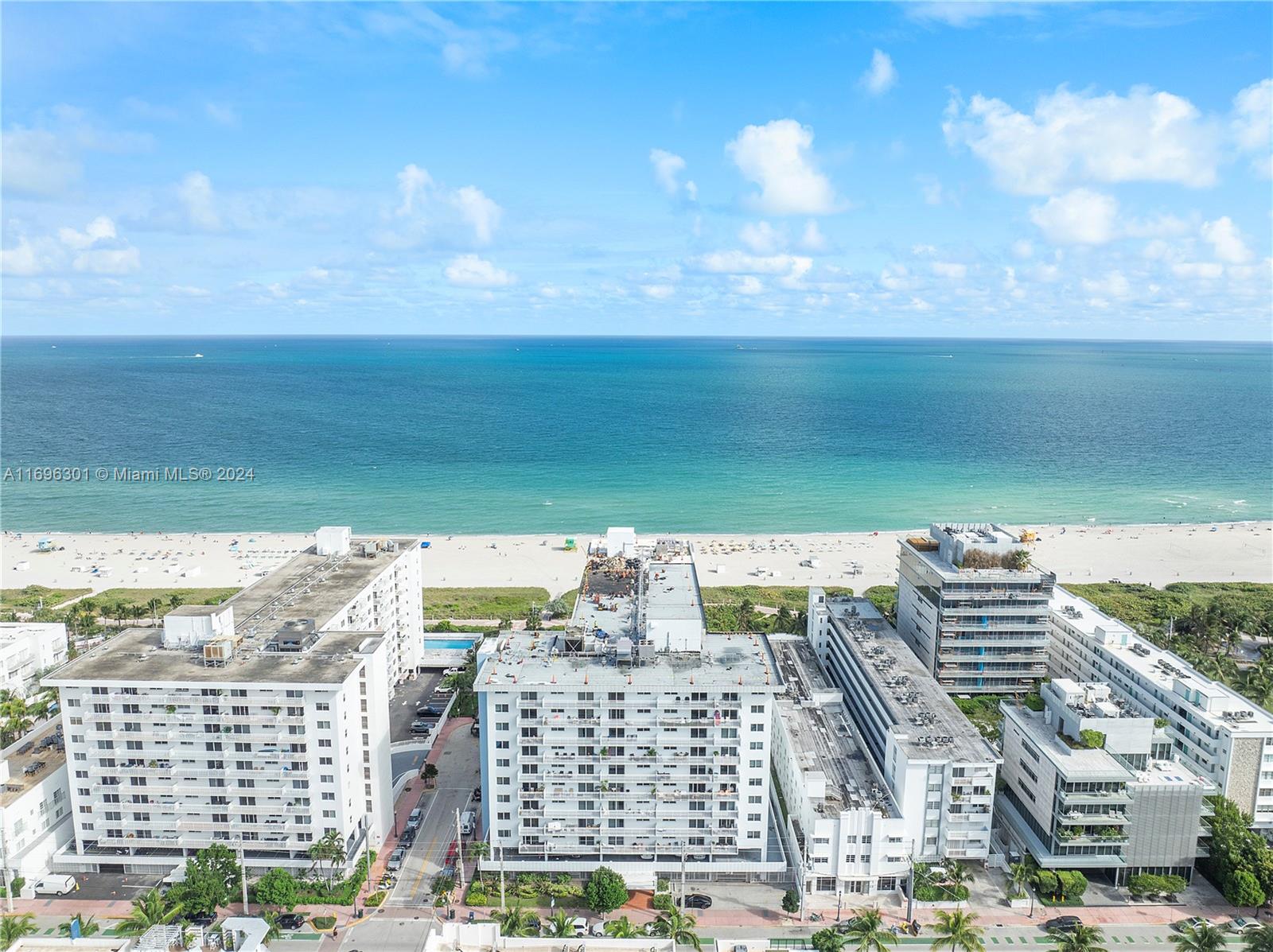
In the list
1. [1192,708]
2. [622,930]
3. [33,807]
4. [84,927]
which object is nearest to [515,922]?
[622,930]

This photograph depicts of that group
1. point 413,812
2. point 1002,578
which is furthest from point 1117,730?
point 413,812

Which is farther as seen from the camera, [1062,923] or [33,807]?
[33,807]

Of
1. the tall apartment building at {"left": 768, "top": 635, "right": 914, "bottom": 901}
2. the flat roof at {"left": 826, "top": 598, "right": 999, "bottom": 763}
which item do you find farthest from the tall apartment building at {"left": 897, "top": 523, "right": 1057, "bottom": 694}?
the tall apartment building at {"left": 768, "top": 635, "right": 914, "bottom": 901}

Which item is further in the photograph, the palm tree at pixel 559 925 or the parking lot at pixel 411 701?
the parking lot at pixel 411 701

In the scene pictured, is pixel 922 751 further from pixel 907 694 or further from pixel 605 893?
pixel 605 893

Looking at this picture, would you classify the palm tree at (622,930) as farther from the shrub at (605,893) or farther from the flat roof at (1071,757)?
the flat roof at (1071,757)

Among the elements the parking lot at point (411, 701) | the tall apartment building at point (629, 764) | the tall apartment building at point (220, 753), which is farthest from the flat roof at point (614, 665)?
the parking lot at point (411, 701)
